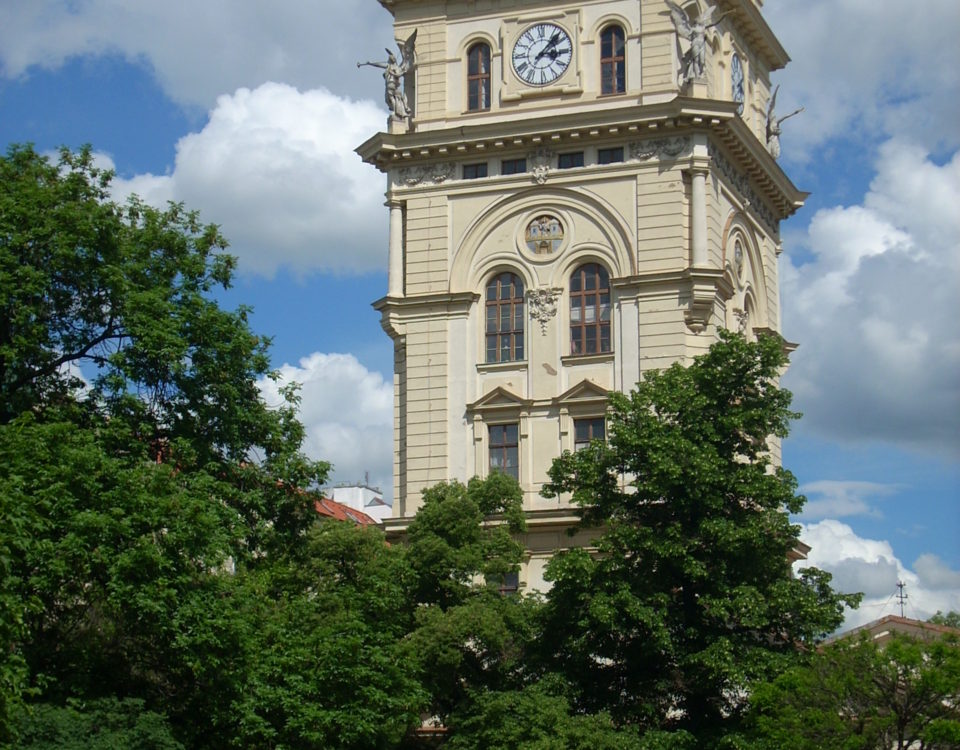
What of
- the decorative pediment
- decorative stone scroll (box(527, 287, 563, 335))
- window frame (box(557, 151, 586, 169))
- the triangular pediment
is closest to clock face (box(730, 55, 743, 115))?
window frame (box(557, 151, 586, 169))

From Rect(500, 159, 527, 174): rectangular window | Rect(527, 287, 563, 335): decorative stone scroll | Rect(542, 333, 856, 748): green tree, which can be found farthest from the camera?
Rect(500, 159, 527, 174): rectangular window

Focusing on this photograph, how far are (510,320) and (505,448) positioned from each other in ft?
13.2

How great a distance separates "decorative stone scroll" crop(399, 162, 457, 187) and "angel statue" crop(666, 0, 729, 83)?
7.90 meters

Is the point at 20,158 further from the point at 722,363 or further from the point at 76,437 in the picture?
the point at 722,363

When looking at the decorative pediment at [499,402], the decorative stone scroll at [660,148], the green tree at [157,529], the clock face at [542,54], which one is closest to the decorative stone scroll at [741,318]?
the decorative stone scroll at [660,148]

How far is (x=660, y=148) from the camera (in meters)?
58.6

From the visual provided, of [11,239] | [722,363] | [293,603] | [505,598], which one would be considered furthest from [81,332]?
[722,363]

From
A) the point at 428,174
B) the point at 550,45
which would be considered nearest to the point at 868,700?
the point at 428,174

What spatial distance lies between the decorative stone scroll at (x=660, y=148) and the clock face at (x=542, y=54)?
3701mm

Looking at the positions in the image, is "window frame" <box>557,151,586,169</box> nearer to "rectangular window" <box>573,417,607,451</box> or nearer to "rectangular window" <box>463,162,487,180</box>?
"rectangular window" <box>463,162,487,180</box>

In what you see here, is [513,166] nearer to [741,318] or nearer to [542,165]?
[542,165]

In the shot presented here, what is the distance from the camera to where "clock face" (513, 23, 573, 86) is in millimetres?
60312

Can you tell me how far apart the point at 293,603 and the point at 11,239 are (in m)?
10.8

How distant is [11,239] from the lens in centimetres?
4488
